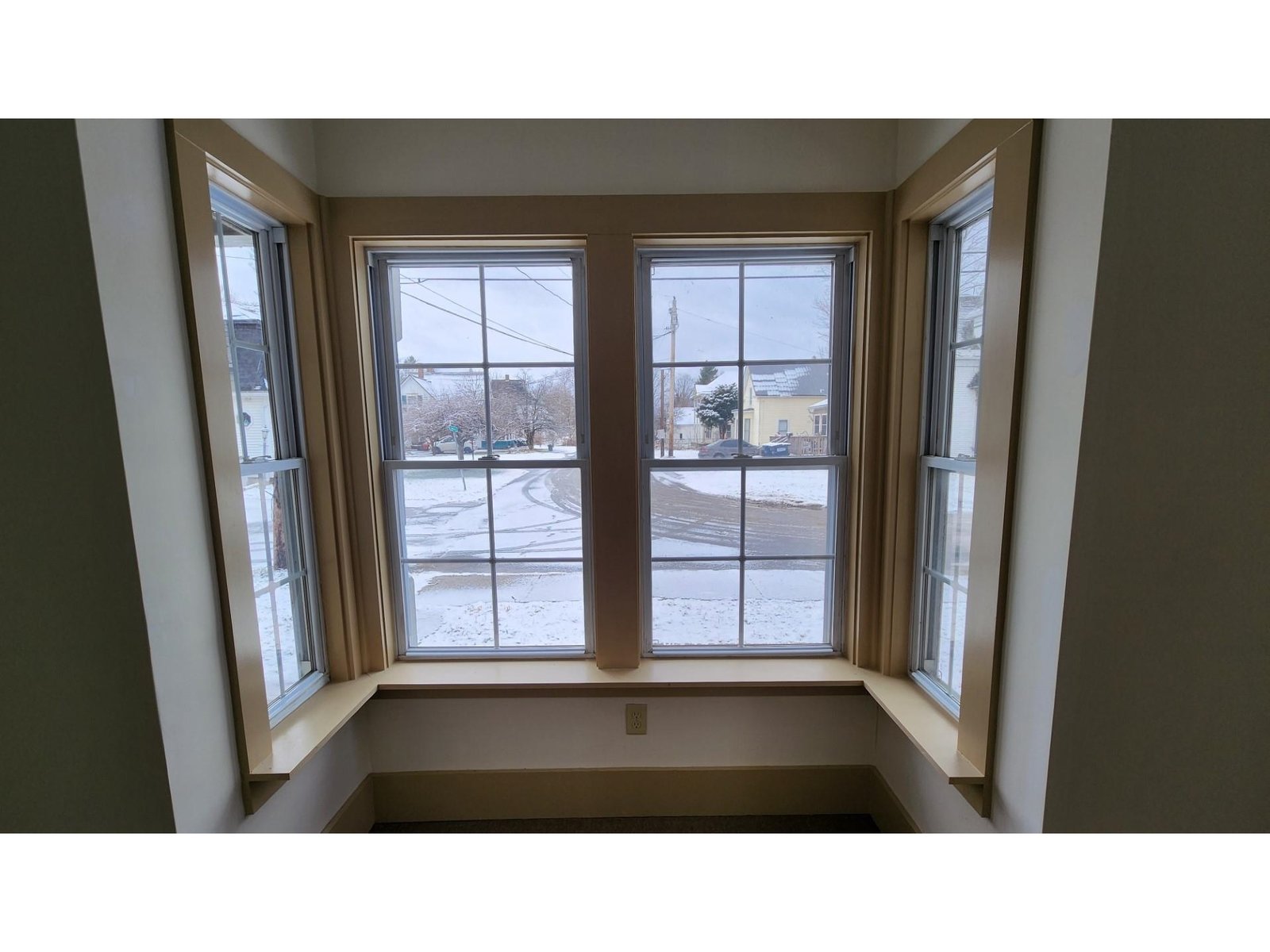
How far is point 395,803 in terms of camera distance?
167 cm

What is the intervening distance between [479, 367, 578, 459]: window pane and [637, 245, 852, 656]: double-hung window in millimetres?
276

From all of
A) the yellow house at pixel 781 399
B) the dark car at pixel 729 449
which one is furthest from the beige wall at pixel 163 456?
the yellow house at pixel 781 399

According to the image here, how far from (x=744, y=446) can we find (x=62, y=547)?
66.8 inches

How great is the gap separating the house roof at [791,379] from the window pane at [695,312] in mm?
120

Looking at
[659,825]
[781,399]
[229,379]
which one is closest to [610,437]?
[781,399]

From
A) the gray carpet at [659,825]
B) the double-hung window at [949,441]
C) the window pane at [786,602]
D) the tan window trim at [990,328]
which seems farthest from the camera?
the window pane at [786,602]

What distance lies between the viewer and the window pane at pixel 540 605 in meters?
1.73

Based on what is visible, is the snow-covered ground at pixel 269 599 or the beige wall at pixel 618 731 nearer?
the snow-covered ground at pixel 269 599

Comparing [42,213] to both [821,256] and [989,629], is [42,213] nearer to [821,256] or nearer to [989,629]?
[821,256]

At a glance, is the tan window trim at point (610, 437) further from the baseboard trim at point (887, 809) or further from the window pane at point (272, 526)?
the baseboard trim at point (887, 809)

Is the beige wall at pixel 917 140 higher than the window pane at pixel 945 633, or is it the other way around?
the beige wall at pixel 917 140

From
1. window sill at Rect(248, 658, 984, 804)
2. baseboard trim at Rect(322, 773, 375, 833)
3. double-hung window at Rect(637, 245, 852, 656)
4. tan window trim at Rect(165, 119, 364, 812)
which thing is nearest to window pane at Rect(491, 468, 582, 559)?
double-hung window at Rect(637, 245, 852, 656)

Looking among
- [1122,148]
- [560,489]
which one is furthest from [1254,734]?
[560,489]

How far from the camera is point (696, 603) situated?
5.73 ft
